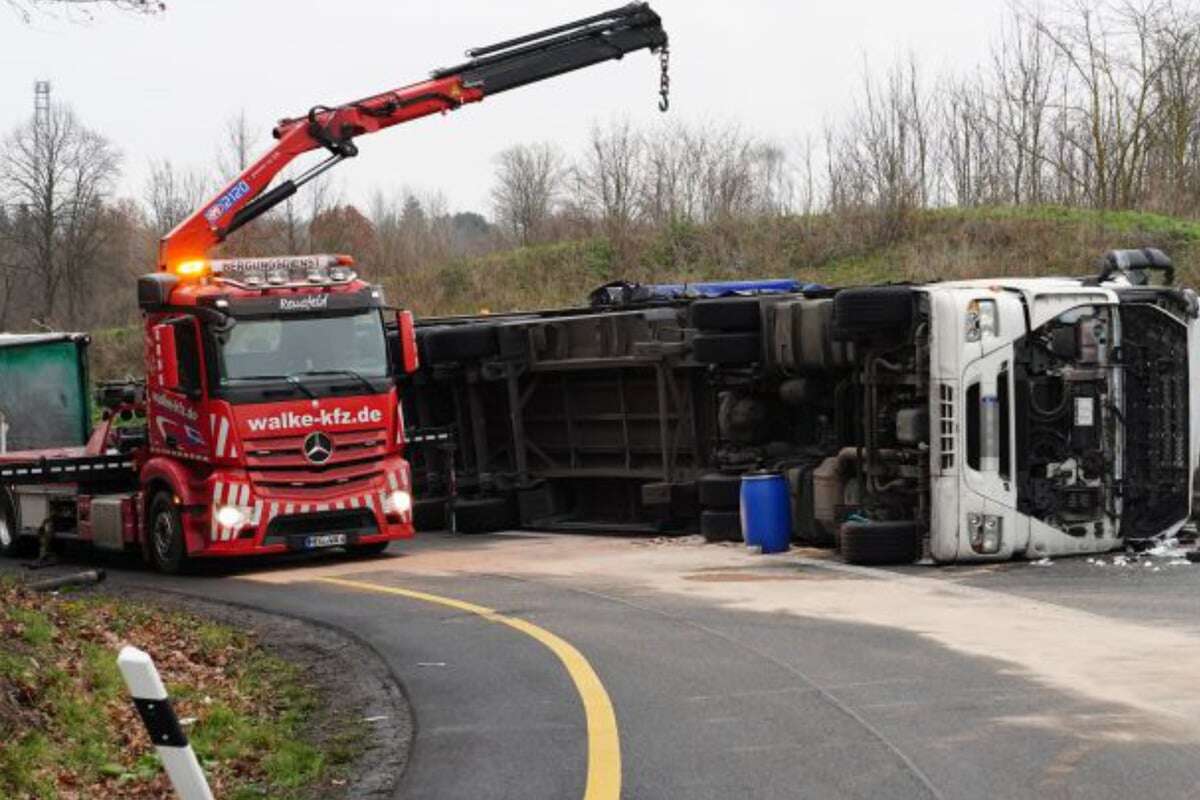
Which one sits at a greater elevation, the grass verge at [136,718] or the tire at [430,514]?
the grass verge at [136,718]

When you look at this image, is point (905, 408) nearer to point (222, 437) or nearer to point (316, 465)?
point (316, 465)

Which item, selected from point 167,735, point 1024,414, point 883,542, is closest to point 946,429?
point 1024,414

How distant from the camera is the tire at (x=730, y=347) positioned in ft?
60.3

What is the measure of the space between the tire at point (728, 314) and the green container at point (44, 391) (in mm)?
9685

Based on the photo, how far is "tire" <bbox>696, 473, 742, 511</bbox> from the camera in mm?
18516

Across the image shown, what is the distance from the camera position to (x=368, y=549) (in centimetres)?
1958

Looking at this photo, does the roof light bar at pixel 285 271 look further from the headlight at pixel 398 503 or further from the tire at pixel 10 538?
the tire at pixel 10 538

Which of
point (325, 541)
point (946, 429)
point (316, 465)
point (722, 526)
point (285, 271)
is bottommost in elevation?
point (722, 526)

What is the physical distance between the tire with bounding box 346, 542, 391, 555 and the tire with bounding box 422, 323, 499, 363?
3483mm

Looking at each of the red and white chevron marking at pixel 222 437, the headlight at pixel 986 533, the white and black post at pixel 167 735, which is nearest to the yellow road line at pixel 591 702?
the white and black post at pixel 167 735

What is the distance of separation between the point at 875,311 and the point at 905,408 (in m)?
1.04

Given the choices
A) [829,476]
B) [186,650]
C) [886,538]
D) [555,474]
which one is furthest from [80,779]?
[555,474]

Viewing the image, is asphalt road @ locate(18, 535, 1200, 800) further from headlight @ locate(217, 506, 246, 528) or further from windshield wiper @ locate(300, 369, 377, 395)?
windshield wiper @ locate(300, 369, 377, 395)

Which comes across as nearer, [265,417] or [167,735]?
[167,735]
